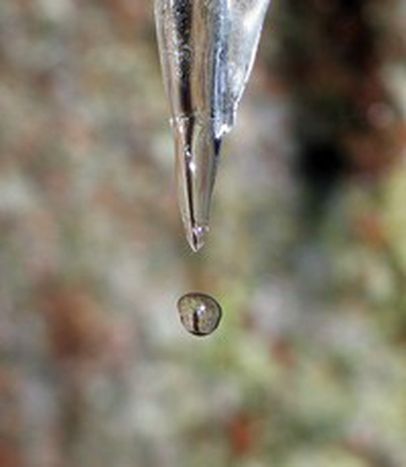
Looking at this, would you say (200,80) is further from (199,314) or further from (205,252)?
(205,252)

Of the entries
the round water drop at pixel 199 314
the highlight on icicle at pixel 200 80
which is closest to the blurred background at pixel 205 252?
the round water drop at pixel 199 314

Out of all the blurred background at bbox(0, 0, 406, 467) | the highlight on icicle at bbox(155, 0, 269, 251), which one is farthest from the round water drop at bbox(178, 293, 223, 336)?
the blurred background at bbox(0, 0, 406, 467)

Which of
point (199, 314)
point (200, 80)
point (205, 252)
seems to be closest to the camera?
point (200, 80)

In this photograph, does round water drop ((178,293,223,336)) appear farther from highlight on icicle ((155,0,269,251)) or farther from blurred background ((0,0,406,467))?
blurred background ((0,0,406,467))

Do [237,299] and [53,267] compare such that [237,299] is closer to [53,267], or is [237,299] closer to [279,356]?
[279,356]

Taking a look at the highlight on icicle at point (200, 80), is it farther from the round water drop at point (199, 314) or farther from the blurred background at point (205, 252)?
the blurred background at point (205, 252)

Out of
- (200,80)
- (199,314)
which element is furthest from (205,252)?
(200,80)
